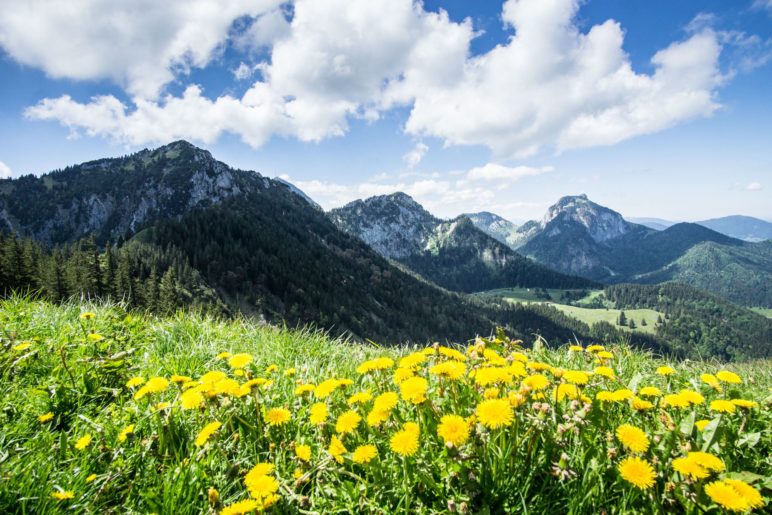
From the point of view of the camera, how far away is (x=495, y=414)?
2336mm

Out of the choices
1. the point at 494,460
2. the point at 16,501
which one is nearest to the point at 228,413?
the point at 16,501

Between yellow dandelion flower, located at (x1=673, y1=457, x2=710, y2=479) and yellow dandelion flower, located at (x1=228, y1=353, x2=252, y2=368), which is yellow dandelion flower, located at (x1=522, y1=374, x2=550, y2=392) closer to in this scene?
yellow dandelion flower, located at (x1=673, y1=457, x2=710, y2=479)

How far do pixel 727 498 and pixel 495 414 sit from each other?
113 cm

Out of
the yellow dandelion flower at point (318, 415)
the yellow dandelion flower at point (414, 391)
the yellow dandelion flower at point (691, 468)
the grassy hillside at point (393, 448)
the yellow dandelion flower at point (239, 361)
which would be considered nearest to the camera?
the yellow dandelion flower at point (691, 468)

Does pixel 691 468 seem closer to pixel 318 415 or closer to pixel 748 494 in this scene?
pixel 748 494

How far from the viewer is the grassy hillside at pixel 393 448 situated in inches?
89.4

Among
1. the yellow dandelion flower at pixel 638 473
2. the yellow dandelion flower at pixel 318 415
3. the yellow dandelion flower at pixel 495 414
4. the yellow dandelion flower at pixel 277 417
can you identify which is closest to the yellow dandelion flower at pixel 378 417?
the yellow dandelion flower at pixel 318 415

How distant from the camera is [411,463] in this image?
2.47 m

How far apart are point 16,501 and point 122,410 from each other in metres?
1.55

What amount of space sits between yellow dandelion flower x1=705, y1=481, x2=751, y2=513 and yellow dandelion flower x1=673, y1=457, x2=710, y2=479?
0.29 feet

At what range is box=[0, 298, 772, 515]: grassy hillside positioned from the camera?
7.45 feet

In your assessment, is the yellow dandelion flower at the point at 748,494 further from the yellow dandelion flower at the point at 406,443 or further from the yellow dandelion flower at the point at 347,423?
the yellow dandelion flower at the point at 347,423

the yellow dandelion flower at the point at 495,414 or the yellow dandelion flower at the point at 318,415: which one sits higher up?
the yellow dandelion flower at the point at 495,414

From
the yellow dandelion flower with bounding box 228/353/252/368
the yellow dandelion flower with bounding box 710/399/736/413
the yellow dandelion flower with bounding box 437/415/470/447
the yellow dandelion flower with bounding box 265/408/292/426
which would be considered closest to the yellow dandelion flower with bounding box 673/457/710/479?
the yellow dandelion flower with bounding box 710/399/736/413
